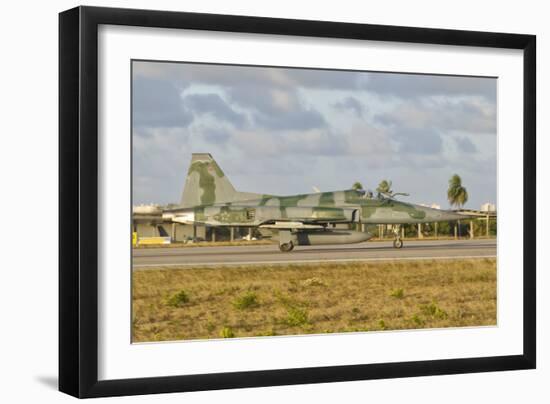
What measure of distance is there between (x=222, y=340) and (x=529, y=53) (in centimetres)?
572

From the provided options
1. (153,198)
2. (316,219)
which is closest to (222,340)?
(153,198)

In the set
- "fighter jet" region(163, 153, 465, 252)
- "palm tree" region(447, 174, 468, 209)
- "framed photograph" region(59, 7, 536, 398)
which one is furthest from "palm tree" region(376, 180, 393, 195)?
"palm tree" region(447, 174, 468, 209)

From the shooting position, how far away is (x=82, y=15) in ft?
29.6

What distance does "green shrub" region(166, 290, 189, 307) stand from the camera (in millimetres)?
10680

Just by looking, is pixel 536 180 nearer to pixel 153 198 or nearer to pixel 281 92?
pixel 281 92

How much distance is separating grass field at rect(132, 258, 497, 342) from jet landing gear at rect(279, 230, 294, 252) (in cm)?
67

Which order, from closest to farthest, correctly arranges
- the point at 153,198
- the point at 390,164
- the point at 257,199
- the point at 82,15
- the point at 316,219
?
the point at 82,15 < the point at 153,198 < the point at 390,164 < the point at 257,199 < the point at 316,219

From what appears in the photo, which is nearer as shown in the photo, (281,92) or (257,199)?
(281,92)

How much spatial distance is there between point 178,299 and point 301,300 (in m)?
1.79

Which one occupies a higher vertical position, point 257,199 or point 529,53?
point 529,53

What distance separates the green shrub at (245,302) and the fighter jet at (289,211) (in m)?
1.66

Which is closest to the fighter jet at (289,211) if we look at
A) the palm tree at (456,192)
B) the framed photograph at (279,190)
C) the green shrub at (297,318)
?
the framed photograph at (279,190)

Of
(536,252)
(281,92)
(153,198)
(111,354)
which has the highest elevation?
(281,92)

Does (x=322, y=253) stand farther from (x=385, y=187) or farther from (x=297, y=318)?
(x=297, y=318)
